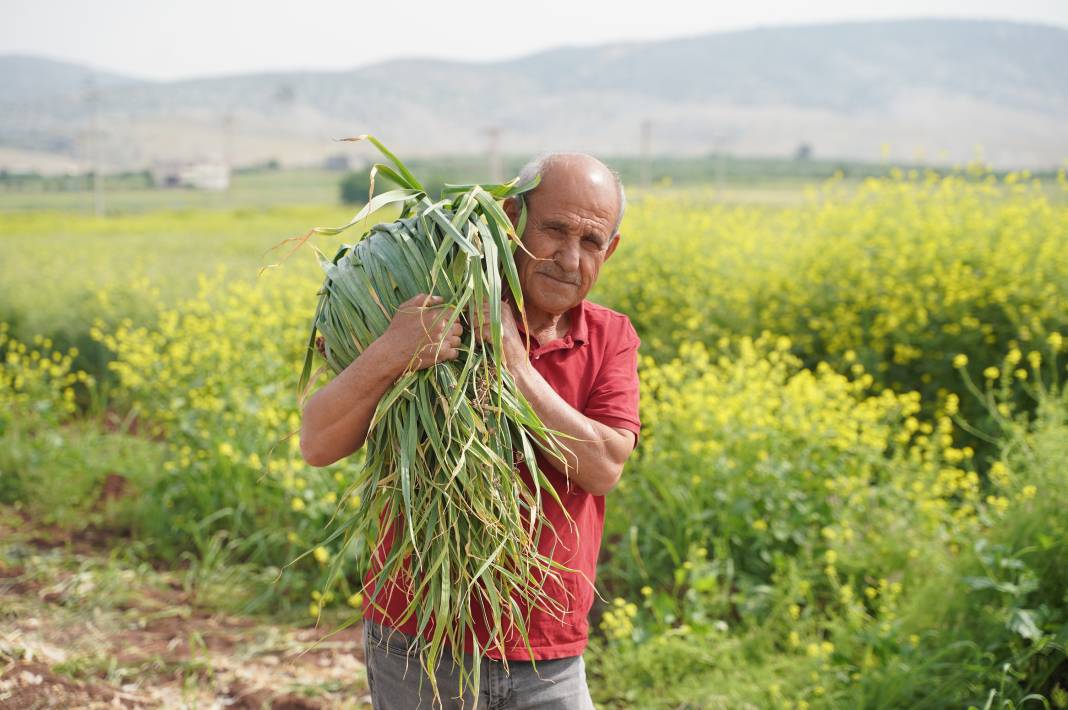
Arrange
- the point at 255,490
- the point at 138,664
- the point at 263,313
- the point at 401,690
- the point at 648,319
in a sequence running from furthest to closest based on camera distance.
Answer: the point at 648,319 < the point at 263,313 < the point at 255,490 < the point at 138,664 < the point at 401,690

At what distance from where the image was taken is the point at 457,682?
164cm

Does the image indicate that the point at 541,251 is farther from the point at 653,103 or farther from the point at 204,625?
the point at 653,103

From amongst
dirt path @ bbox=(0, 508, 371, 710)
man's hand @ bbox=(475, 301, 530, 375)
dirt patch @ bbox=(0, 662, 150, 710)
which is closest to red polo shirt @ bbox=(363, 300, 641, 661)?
man's hand @ bbox=(475, 301, 530, 375)

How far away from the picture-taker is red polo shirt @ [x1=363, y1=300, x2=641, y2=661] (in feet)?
5.38

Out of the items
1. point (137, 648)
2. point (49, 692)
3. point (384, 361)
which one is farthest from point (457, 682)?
point (137, 648)

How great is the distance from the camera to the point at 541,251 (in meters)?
1.57

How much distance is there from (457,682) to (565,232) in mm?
801

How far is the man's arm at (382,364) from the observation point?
1.48 metres

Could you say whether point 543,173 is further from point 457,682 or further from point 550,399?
point 457,682

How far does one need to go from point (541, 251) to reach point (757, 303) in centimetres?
479

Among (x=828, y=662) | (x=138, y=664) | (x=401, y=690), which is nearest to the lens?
(x=401, y=690)

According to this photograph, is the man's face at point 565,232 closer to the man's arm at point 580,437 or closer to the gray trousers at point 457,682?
the man's arm at point 580,437

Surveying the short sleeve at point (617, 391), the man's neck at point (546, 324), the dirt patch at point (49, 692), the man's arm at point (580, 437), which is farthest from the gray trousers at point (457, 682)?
the dirt patch at point (49, 692)

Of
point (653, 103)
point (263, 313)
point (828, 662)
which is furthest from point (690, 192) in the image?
point (653, 103)
